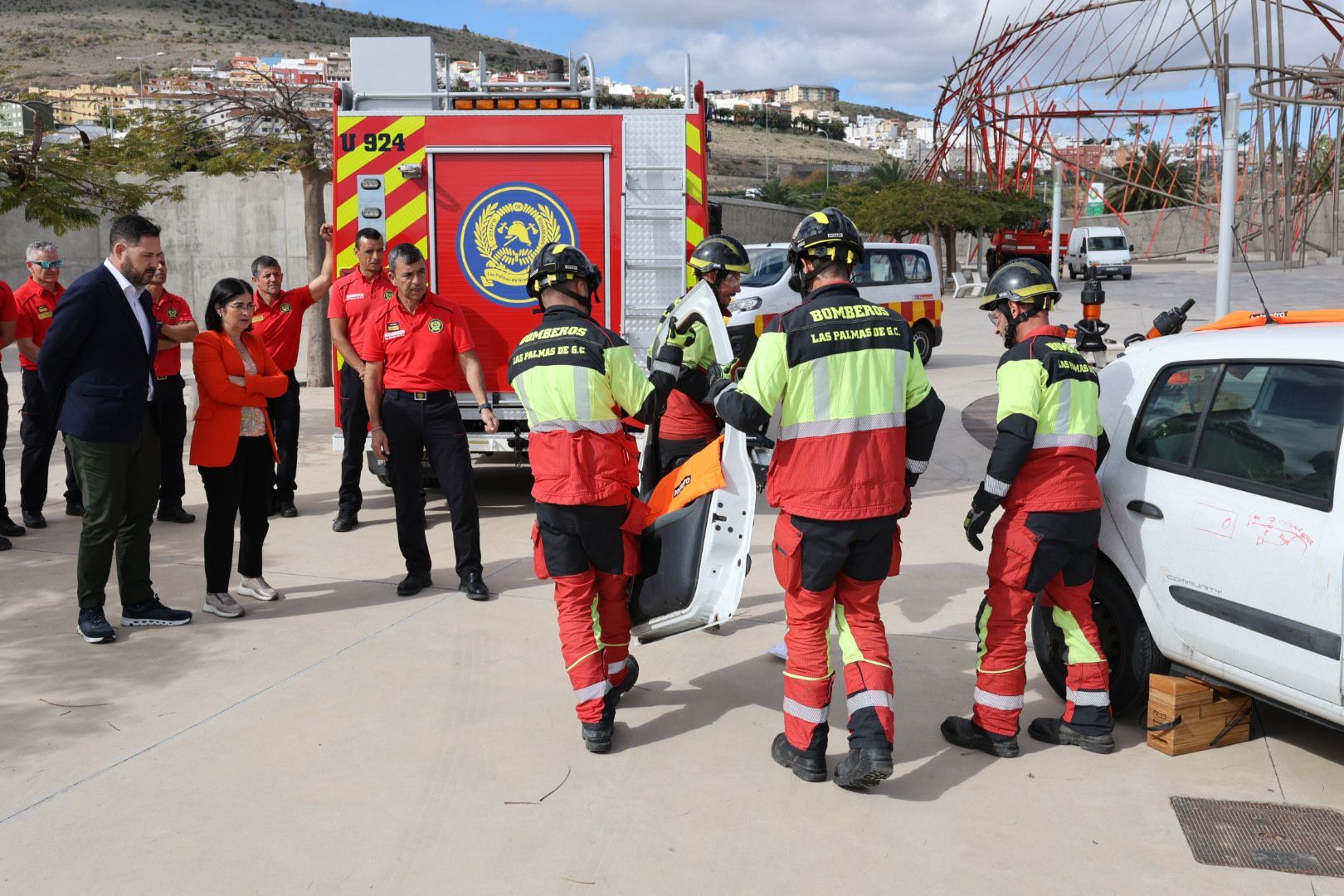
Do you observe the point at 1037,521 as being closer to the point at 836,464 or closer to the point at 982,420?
the point at 836,464

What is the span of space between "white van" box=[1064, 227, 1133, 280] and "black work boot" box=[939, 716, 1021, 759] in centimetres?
3572

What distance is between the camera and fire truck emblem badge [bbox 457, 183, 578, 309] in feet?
25.9

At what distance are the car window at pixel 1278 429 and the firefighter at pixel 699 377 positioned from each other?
86.9 inches

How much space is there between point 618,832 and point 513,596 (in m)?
2.70

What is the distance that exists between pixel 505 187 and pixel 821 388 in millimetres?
4669

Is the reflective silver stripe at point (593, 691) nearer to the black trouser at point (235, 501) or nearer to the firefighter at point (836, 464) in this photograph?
the firefighter at point (836, 464)

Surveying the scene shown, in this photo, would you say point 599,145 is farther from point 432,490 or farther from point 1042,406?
point 1042,406

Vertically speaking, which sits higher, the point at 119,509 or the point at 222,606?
the point at 119,509

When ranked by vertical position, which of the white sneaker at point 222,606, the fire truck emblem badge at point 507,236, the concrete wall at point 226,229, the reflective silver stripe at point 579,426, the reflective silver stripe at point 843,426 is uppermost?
the concrete wall at point 226,229

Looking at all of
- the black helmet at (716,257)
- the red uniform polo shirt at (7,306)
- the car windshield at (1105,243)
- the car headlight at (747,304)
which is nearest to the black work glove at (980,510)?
the black helmet at (716,257)

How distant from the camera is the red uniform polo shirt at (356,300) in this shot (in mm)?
7418

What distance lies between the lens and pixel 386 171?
7.90 meters

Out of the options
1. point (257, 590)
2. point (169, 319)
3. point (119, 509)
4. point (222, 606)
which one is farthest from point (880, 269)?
point (119, 509)

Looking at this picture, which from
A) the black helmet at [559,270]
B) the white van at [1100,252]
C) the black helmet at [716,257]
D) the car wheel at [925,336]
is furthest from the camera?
the white van at [1100,252]
